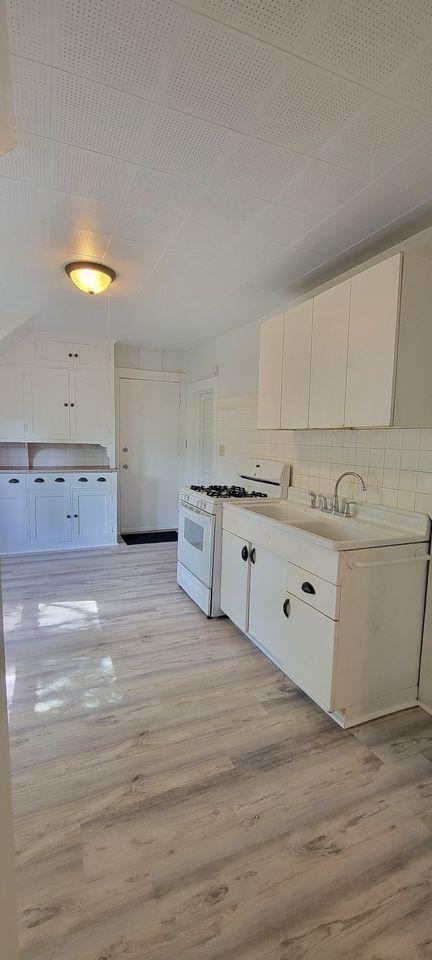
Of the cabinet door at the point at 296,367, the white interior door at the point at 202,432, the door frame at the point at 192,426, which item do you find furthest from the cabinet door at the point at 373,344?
the door frame at the point at 192,426

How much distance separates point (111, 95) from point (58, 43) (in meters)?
0.20

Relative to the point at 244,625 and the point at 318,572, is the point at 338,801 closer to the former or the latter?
the point at 318,572

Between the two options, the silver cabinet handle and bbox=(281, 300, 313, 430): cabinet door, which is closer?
the silver cabinet handle

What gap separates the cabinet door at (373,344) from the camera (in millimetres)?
1900

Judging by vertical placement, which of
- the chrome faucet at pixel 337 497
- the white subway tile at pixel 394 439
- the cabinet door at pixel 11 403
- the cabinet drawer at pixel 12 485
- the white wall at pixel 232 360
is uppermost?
the white wall at pixel 232 360

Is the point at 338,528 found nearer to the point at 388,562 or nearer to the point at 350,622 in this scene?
the point at 388,562

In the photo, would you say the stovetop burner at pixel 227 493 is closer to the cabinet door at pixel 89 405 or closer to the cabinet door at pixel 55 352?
the cabinet door at pixel 89 405

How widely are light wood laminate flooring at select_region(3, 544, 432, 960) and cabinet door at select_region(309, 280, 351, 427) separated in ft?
5.05

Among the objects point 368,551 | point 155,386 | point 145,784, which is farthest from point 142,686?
point 155,386

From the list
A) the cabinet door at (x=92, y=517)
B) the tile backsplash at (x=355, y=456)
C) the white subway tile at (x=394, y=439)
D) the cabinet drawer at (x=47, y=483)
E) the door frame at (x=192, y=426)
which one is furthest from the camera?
the door frame at (x=192, y=426)

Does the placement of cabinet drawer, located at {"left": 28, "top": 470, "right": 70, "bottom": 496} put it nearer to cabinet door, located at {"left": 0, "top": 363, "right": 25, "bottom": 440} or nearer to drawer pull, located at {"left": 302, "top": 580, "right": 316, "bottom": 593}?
cabinet door, located at {"left": 0, "top": 363, "right": 25, "bottom": 440}

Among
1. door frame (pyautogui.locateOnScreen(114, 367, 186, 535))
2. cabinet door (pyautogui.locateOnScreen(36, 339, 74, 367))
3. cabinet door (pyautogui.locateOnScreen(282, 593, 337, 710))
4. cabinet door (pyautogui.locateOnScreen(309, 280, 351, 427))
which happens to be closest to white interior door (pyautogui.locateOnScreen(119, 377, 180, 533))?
door frame (pyautogui.locateOnScreen(114, 367, 186, 535))

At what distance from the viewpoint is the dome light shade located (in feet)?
8.88

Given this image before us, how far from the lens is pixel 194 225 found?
2184 millimetres
